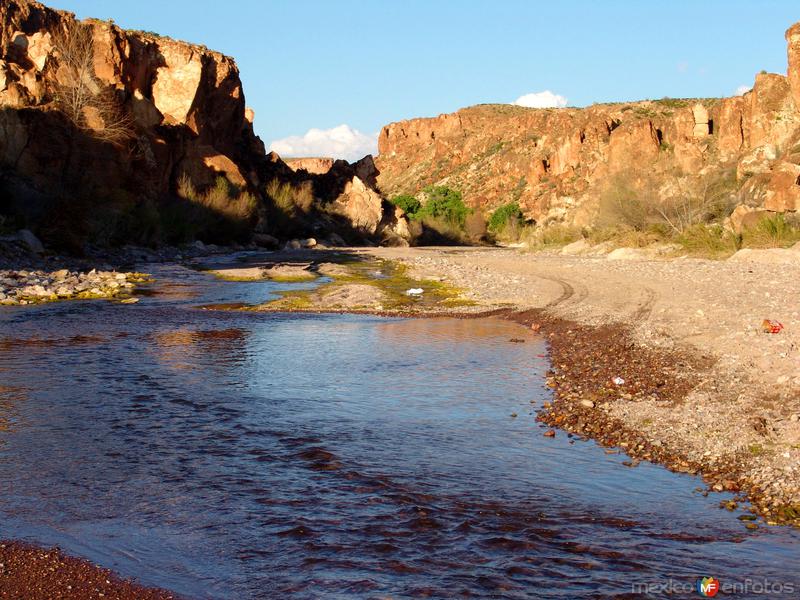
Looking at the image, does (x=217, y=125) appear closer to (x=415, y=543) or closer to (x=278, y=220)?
(x=278, y=220)

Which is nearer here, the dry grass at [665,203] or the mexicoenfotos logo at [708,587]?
the mexicoenfotos logo at [708,587]

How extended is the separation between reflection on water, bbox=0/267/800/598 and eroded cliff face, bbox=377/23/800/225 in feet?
95.2

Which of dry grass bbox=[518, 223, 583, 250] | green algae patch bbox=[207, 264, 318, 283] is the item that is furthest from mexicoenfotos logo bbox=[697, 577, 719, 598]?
dry grass bbox=[518, 223, 583, 250]

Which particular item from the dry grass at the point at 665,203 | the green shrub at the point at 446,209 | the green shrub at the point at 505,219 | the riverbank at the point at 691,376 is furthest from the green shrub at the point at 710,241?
the green shrub at the point at 446,209

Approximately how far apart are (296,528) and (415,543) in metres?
0.81

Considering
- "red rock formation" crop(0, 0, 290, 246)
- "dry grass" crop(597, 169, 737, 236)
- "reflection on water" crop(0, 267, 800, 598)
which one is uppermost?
"red rock formation" crop(0, 0, 290, 246)

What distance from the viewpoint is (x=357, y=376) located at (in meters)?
10.8

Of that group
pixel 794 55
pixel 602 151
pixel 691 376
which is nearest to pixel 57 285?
pixel 691 376

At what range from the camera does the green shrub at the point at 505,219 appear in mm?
88750

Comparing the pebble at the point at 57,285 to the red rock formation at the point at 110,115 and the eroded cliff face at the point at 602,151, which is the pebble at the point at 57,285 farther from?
the eroded cliff face at the point at 602,151

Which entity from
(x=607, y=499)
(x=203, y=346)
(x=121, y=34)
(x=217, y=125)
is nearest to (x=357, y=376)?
(x=203, y=346)

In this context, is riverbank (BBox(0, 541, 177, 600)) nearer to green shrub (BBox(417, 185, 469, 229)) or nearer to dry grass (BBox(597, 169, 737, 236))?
dry grass (BBox(597, 169, 737, 236))

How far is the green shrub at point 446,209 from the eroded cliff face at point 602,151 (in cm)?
604

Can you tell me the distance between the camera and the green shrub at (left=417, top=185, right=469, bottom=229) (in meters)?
90.3
